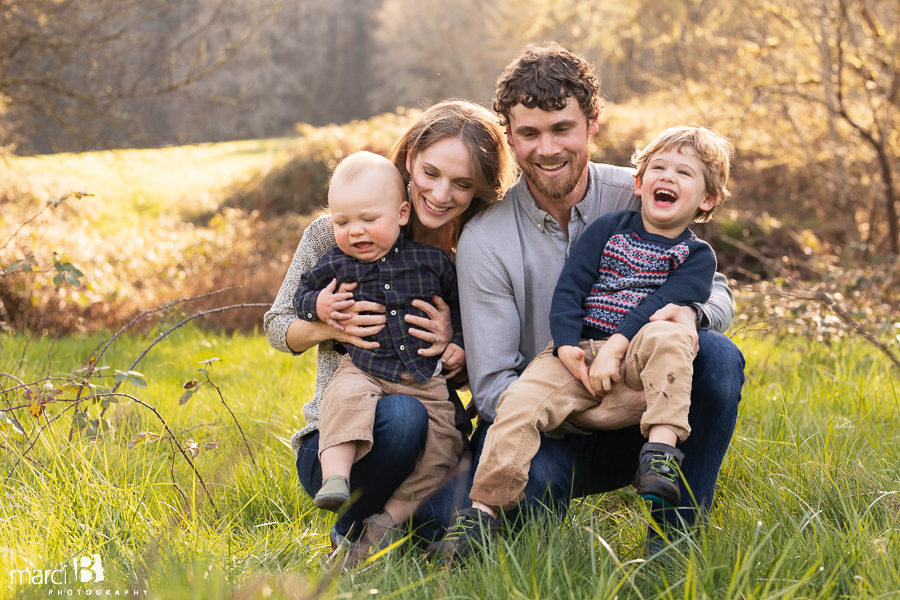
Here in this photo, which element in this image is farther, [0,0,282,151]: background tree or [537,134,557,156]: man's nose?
[0,0,282,151]: background tree

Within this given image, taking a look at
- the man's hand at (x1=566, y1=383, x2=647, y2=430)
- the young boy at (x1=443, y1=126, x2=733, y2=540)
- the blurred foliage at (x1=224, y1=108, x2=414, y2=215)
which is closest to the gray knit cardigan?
the young boy at (x1=443, y1=126, x2=733, y2=540)

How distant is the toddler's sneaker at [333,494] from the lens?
7.82ft

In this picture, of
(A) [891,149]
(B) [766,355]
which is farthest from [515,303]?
(A) [891,149]

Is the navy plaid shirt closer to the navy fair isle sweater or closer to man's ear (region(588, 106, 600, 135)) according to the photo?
the navy fair isle sweater

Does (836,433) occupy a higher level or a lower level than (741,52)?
lower

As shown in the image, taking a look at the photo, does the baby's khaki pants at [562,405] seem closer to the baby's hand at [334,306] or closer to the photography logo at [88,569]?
the baby's hand at [334,306]

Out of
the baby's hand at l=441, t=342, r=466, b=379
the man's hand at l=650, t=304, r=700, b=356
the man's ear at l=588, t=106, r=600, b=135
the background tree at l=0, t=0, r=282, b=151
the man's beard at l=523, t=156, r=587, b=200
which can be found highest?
the background tree at l=0, t=0, r=282, b=151

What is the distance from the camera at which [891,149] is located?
294 inches

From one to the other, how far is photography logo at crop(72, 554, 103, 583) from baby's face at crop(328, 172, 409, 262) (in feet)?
3.96

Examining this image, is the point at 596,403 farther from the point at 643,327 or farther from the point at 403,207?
the point at 403,207

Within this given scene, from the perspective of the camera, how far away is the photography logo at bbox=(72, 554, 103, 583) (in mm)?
2170

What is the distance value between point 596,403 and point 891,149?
6.21 m

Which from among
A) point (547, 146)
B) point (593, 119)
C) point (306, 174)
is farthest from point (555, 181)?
point (306, 174)

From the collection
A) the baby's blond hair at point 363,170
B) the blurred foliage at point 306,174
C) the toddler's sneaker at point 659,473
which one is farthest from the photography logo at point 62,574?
the blurred foliage at point 306,174
